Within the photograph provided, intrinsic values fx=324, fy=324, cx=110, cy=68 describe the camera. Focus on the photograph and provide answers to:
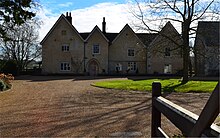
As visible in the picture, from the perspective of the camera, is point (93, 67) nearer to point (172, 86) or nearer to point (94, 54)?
point (94, 54)

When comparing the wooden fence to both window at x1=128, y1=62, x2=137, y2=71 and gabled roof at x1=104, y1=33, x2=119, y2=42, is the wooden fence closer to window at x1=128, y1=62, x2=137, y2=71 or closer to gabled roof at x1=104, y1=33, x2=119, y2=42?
window at x1=128, y1=62, x2=137, y2=71

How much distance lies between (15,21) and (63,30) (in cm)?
3376

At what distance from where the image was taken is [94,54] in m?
53.2

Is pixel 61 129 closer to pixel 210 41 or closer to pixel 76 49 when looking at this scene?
pixel 210 41

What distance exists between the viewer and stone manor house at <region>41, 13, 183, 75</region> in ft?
174

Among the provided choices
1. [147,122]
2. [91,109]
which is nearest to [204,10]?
[91,109]

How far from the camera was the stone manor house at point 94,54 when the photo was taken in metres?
53.0

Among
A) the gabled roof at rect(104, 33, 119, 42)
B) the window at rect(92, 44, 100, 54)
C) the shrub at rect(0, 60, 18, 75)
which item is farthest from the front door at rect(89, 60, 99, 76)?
the shrub at rect(0, 60, 18, 75)

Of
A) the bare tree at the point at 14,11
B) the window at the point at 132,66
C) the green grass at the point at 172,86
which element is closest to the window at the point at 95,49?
the window at the point at 132,66

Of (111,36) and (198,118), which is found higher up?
(111,36)

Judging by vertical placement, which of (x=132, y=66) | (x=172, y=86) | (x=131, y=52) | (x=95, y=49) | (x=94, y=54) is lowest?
(x=172, y=86)

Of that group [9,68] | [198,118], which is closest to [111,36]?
[9,68]

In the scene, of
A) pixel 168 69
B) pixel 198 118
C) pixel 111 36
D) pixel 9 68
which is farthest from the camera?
pixel 111 36

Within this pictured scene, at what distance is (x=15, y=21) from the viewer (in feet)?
63.9
